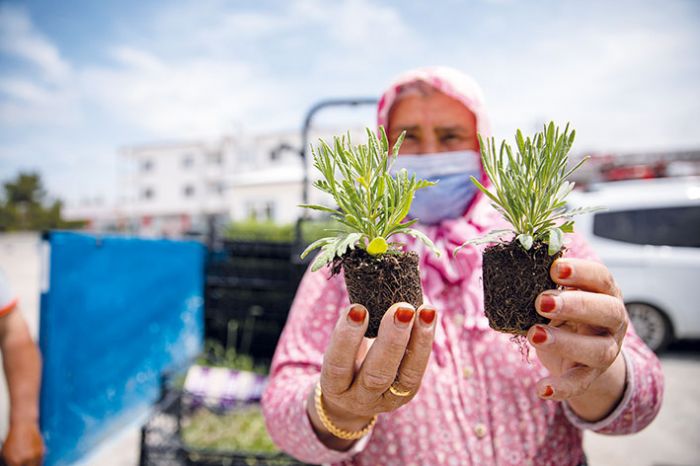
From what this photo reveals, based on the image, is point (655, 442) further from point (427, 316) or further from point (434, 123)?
point (427, 316)

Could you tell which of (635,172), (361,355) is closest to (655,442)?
(361,355)

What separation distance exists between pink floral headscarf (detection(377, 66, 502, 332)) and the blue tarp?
2688mm

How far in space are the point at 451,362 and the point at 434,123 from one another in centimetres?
84

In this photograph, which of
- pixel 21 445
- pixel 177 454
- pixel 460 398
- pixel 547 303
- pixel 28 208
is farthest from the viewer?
pixel 28 208

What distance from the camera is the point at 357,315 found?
0.91m

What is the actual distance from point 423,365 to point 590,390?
0.61m

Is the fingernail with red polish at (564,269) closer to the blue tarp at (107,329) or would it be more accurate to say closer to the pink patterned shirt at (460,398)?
the pink patterned shirt at (460,398)

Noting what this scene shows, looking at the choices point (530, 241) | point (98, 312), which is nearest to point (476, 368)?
point (530, 241)

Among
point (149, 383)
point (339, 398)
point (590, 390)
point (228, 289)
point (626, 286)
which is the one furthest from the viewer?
point (626, 286)

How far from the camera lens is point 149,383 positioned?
471 centimetres

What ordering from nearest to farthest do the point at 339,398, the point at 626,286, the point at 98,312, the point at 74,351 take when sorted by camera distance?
1. the point at 339,398
2. the point at 74,351
3. the point at 98,312
4. the point at 626,286

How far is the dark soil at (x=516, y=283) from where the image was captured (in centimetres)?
96

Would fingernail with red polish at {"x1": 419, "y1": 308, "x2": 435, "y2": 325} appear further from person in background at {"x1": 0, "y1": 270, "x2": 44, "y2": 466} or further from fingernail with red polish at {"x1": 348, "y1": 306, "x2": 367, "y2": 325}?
person in background at {"x1": 0, "y1": 270, "x2": 44, "y2": 466}

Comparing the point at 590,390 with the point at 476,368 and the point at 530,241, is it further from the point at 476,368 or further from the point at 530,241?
the point at 530,241
